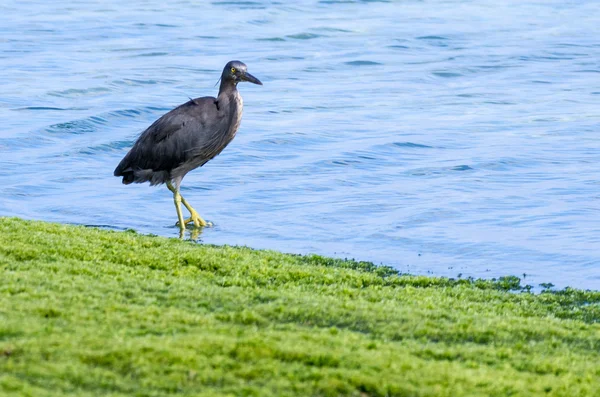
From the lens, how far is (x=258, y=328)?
7.12 meters

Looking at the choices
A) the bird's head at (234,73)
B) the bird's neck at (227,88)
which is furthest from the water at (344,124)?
the bird's head at (234,73)

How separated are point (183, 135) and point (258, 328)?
625 cm

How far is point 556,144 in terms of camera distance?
18625mm

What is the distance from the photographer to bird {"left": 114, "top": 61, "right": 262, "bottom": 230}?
13.1 meters

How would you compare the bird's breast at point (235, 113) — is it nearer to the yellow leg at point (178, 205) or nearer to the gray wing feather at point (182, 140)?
the gray wing feather at point (182, 140)

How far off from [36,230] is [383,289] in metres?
3.40

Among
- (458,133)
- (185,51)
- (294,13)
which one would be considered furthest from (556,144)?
(294,13)

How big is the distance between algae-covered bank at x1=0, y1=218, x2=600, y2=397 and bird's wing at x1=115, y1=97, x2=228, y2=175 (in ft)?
10.3

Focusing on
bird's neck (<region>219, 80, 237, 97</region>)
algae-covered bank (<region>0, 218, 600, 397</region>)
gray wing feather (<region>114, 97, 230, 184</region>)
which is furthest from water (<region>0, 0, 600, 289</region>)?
algae-covered bank (<region>0, 218, 600, 397</region>)

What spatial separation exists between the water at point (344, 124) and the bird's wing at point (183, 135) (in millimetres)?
916

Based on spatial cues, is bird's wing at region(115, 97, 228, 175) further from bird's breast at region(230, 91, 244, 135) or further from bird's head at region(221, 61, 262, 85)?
bird's head at region(221, 61, 262, 85)

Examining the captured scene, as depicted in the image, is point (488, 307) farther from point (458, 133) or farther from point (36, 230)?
point (458, 133)

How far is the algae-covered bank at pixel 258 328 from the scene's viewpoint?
6008 millimetres

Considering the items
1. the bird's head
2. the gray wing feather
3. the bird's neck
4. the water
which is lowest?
the water
